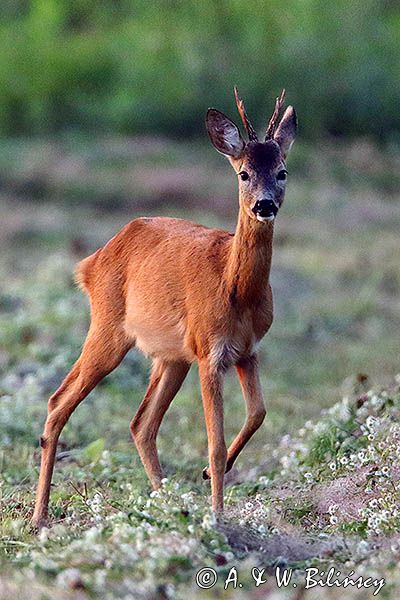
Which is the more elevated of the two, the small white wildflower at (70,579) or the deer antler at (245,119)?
the deer antler at (245,119)

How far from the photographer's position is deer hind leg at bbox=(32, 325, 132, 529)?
7.74 meters

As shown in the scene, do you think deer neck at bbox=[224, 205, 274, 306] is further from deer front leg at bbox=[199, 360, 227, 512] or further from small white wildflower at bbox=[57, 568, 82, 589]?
small white wildflower at bbox=[57, 568, 82, 589]

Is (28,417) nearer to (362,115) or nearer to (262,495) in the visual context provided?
(262,495)

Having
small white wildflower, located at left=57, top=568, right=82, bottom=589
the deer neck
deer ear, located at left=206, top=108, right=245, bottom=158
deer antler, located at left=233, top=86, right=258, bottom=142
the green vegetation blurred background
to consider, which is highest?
deer antler, located at left=233, top=86, right=258, bottom=142

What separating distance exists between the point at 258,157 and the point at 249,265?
562 mm

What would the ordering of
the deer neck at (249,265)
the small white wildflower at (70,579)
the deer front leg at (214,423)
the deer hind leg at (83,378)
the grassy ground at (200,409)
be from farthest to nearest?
the deer hind leg at (83,378) < the deer neck at (249,265) < the deer front leg at (214,423) < the grassy ground at (200,409) < the small white wildflower at (70,579)

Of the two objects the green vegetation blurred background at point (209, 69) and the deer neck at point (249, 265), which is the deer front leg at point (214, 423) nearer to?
the deer neck at point (249, 265)

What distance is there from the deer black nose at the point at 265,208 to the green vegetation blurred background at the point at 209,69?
67.7 ft

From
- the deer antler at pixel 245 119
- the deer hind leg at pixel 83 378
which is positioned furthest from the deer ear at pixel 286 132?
the deer hind leg at pixel 83 378

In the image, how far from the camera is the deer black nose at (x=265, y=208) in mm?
7062

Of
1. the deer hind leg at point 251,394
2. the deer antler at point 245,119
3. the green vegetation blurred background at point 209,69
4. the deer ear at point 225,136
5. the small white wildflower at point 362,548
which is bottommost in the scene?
the green vegetation blurred background at point 209,69

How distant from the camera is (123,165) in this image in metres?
25.0

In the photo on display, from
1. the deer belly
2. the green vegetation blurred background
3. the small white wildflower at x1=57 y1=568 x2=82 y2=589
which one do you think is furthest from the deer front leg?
the green vegetation blurred background

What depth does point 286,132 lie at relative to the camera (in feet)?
24.8
